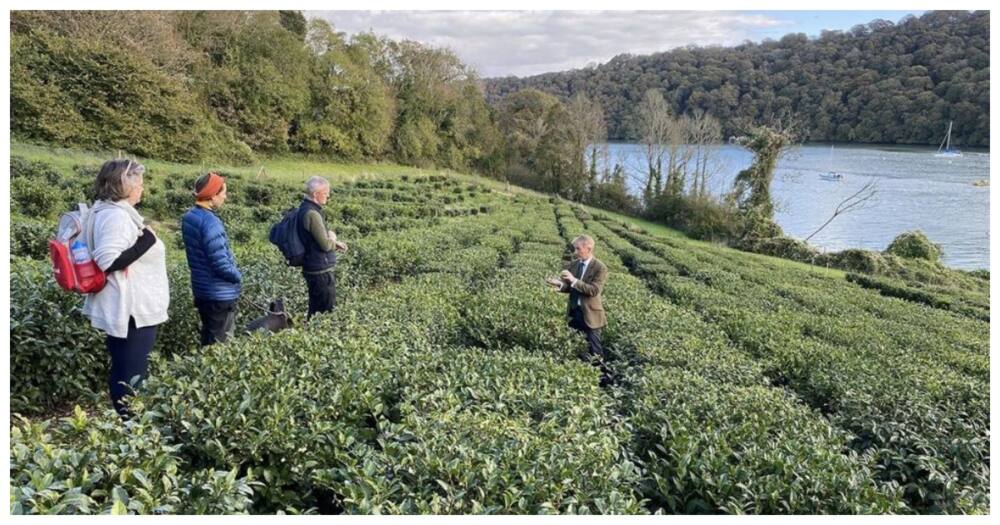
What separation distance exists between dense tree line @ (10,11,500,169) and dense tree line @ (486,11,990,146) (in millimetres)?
Answer: 17534

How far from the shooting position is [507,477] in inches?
92.0

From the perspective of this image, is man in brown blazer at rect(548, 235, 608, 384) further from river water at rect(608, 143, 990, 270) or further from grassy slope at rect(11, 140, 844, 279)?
river water at rect(608, 143, 990, 270)

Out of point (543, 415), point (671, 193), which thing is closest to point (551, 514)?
point (543, 415)

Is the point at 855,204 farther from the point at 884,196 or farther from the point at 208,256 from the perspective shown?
the point at 208,256

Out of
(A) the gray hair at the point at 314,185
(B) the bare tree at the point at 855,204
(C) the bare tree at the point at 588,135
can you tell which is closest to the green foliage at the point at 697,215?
(B) the bare tree at the point at 855,204

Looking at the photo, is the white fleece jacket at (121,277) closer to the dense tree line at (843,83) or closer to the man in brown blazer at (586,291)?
the man in brown blazer at (586,291)

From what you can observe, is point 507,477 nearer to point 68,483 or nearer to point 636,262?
point 68,483

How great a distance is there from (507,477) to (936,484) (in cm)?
290

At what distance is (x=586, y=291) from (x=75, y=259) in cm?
408

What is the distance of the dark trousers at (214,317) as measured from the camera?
433 cm

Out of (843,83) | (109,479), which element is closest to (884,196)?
(843,83)

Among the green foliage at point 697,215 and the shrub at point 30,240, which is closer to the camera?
the shrub at point 30,240

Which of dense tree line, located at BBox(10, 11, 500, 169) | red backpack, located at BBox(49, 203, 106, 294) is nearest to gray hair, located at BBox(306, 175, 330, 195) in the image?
red backpack, located at BBox(49, 203, 106, 294)

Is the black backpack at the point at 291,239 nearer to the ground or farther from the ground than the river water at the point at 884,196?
nearer to the ground
